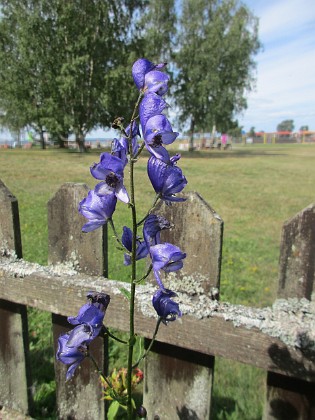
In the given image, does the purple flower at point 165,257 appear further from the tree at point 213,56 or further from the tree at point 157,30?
the tree at point 213,56

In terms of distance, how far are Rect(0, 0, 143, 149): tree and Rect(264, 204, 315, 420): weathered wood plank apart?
74.3 feet

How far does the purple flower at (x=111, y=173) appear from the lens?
0.78 meters

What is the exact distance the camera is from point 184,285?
4.87ft

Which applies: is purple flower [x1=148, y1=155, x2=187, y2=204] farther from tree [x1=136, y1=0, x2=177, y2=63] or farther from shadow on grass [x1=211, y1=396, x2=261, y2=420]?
tree [x1=136, y1=0, x2=177, y2=63]

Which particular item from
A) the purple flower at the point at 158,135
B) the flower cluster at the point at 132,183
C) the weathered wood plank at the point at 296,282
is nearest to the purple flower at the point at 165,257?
the flower cluster at the point at 132,183

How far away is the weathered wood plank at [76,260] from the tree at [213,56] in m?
28.8

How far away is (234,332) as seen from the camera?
1.34 m

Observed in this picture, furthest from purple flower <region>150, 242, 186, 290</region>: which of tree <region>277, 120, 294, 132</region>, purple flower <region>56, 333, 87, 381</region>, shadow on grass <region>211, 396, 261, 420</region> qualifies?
tree <region>277, 120, 294, 132</region>

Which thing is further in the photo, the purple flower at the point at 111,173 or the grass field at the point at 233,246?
the grass field at the point at 233,246

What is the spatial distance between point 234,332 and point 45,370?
1677 millimetres

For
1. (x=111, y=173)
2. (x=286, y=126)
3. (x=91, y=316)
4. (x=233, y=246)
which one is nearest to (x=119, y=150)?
(x=111, y=173)

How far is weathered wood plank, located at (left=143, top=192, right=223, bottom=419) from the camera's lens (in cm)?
142

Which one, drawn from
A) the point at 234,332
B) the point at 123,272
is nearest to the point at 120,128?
the point at 234,332

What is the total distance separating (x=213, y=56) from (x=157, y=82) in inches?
1196
